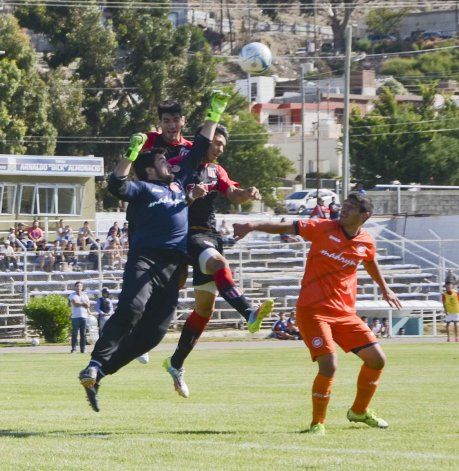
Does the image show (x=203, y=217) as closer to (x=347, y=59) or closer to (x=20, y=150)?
(x=347, y=59)

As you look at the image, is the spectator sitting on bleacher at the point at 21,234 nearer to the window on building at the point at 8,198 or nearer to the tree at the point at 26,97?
the window on building at the point at 8,198

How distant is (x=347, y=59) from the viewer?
5062 centimetres

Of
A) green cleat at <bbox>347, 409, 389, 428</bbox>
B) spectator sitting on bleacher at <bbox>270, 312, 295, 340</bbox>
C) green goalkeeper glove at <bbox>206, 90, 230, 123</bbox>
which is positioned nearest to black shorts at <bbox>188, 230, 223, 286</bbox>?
green goalkeeper glove at <bbox>206, 90, 230, 123</bbox>

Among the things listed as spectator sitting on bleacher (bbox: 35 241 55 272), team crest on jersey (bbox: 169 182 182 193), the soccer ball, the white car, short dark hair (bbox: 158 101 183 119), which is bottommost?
spectator sitting on bleacher (bbox: 35 241 55 272)

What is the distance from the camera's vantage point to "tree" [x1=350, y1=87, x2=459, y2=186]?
8044 cm

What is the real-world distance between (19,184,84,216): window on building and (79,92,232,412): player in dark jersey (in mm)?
38969

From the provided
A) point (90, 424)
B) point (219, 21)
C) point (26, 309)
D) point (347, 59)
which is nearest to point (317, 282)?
point (90, 424)

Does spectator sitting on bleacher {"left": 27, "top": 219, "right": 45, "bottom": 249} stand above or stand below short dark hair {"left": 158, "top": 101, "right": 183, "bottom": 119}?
below

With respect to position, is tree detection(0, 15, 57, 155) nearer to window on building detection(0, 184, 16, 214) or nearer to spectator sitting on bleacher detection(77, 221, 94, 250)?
window on building detection(0, 184, 16, 214)

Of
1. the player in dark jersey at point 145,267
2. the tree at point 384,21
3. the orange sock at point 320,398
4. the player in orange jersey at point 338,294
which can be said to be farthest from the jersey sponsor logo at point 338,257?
the tree at point 384,21

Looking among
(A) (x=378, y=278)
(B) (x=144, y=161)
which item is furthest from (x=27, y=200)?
(A) (x=378, y=278)

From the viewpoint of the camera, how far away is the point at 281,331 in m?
34.0

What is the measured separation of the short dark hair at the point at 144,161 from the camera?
10.4 meters

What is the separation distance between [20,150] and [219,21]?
299 feet
